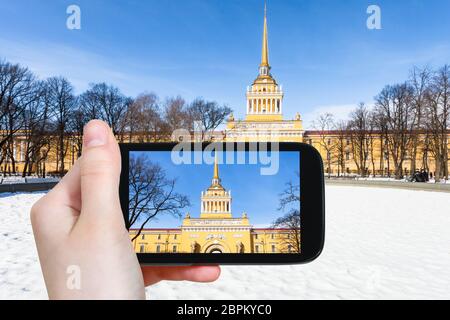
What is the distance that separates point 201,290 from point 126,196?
369cm

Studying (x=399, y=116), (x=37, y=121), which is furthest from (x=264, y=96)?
(x=37, y=121)

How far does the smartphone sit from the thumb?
36 centimetres

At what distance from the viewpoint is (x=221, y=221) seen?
2295 mm

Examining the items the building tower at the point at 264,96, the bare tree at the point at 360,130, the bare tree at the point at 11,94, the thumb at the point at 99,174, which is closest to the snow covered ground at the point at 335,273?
the thumb at the point at 99,174

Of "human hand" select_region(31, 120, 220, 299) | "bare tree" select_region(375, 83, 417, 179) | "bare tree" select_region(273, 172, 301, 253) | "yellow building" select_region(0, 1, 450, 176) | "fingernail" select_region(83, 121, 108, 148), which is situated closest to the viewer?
"human hand" select_region(31, 120, 220, 299)

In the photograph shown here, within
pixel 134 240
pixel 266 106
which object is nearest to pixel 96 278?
pixel 134 240

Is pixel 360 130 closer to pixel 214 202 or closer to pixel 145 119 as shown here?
pixel 145 119

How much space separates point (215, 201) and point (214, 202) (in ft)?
0.04

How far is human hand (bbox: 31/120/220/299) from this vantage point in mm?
1668

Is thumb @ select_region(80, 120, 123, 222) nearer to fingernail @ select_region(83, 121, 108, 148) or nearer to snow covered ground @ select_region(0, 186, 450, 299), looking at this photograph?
fingernail @ select_region(83, 121, 108, 148)

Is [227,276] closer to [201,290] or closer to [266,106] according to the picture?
[201,290]

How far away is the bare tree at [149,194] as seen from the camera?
2.25 meters

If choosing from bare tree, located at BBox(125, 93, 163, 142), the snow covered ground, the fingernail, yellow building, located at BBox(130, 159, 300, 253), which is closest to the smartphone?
yellow building, located at BBox(130, 159, 300, 253)

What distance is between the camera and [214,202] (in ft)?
7.40
